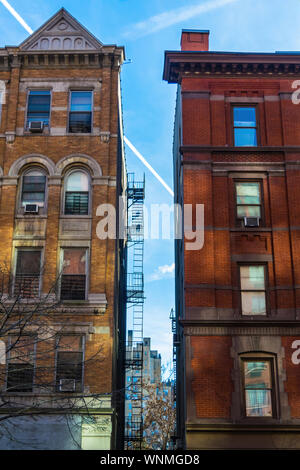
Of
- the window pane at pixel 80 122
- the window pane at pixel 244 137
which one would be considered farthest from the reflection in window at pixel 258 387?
the window pane at pixel 80 122

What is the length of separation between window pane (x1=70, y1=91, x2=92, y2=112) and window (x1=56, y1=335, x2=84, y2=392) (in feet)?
32.7

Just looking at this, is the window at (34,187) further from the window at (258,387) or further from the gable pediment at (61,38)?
the window at (258,387)

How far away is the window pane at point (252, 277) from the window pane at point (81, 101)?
988 cm

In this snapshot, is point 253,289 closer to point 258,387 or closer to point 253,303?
point 253,303

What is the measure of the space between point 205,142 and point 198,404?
10.1m

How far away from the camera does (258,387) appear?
2069 centimetres

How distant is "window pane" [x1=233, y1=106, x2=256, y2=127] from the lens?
24.2m

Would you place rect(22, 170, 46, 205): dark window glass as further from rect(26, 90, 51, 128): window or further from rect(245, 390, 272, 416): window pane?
A: rect(245, 390, 272, 416): window pane

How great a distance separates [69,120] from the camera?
2542 cm

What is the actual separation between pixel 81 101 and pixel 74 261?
7.28 m
